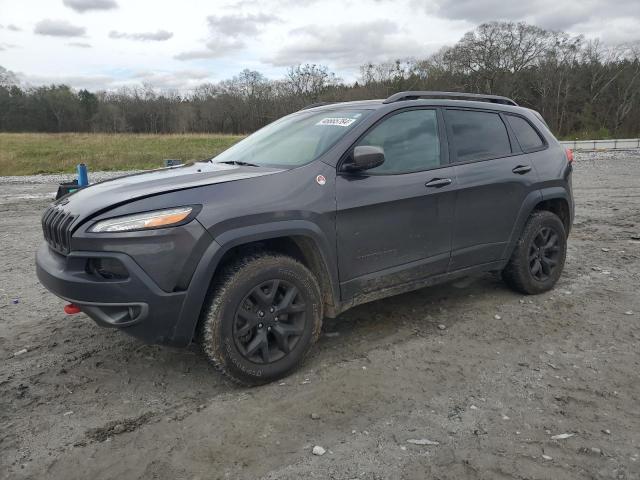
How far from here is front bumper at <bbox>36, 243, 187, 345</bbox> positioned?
2.76 metres

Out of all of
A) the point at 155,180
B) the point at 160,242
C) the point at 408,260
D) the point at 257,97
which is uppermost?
the point at 257,97

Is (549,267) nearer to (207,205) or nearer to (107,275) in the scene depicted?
(207,205)

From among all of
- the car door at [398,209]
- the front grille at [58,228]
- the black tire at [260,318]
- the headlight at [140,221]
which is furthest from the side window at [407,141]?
the front grille at [58,228]

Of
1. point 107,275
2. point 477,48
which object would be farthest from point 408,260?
point 477,48

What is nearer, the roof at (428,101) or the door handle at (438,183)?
the door handle at (438,183)

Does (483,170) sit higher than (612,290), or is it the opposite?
(483,170)

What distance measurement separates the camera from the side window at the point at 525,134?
464 centimetres

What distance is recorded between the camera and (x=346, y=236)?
3404 millimetres

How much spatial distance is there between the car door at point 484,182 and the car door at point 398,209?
0.13 m

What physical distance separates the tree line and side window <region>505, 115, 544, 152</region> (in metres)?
34.2

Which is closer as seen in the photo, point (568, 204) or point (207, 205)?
point (207, 205)

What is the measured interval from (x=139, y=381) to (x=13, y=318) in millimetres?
1829

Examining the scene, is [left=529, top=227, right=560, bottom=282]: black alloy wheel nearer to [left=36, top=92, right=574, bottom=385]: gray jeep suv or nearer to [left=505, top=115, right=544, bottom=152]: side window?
[left=36, top=92, right=574, bottom=385]: gray jeep suv

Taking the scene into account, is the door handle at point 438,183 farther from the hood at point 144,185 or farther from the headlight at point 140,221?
the headlight at point 140,221
